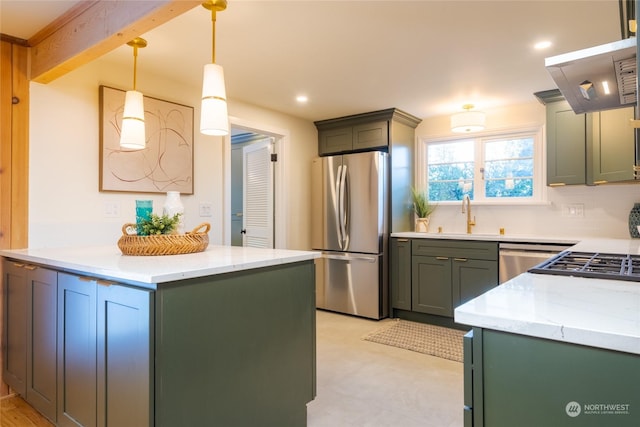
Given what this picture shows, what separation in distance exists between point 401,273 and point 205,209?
6.87ft

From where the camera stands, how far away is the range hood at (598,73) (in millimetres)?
1149

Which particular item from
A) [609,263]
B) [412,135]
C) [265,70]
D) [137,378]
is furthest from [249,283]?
[412,135]

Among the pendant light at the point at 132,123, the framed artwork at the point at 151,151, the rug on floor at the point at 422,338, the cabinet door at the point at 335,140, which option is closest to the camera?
the pendant light at the point at 132,123

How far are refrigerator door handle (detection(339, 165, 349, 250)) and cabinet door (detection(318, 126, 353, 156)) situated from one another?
38cm

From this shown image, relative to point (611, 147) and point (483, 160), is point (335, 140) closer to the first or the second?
point (483, 160)

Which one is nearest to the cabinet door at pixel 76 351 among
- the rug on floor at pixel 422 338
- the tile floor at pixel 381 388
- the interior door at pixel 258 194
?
the tile floor at pixel 381 388

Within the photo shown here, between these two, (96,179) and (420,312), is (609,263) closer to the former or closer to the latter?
(420,312)

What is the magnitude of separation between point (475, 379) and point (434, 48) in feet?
7.44

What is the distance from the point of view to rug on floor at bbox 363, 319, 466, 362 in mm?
3078

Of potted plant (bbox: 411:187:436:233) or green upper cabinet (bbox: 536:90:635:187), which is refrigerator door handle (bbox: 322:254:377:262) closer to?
potted plant (bbox: 411:187:436:233)

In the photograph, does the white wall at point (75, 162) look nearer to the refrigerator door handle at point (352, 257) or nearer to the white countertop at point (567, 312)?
the refrigerator door handle at point (352, 257)

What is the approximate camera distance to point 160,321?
1.34m

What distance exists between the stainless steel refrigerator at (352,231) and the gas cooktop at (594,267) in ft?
7.24

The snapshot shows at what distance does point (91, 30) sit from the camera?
1.98m
